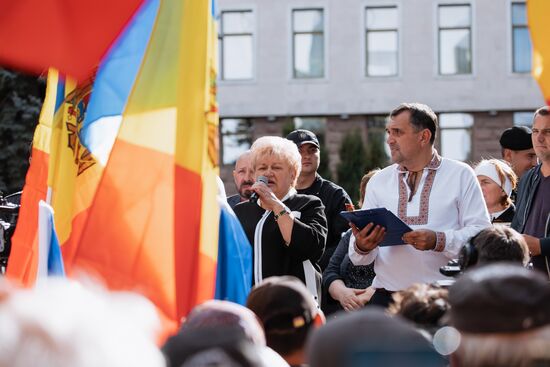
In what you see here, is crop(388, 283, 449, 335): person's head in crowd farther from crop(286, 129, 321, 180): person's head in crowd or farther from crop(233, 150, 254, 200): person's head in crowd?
crop(286, 129, 321, 180): person's head in crowd

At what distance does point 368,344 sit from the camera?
5.80 ft

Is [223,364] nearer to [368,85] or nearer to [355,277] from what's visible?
[355,277]

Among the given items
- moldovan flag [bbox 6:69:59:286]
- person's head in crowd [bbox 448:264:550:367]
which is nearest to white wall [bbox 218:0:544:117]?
moldovan flag [bbox 6:69:59:286]

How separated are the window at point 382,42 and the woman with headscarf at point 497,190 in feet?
60.9

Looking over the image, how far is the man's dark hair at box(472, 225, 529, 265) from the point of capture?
3637mm

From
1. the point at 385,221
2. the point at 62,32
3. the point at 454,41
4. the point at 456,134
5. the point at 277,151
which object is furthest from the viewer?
the point at 456,134

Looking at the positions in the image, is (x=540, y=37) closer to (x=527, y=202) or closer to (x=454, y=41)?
(x=527, y=202)

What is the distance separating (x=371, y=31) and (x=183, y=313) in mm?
21715

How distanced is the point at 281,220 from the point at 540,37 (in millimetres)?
1720

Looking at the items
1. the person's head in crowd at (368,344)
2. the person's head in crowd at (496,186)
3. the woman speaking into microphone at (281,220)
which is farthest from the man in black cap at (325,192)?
the person's head in crowd at (368,344)

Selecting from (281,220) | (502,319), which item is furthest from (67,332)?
(281,220)

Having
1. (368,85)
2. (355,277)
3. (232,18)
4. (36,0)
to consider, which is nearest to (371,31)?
(368,85)

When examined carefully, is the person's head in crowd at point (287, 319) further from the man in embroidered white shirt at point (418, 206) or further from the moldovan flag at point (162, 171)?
the man in embroidered white shirt at point (418, 206)

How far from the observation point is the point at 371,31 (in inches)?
974
